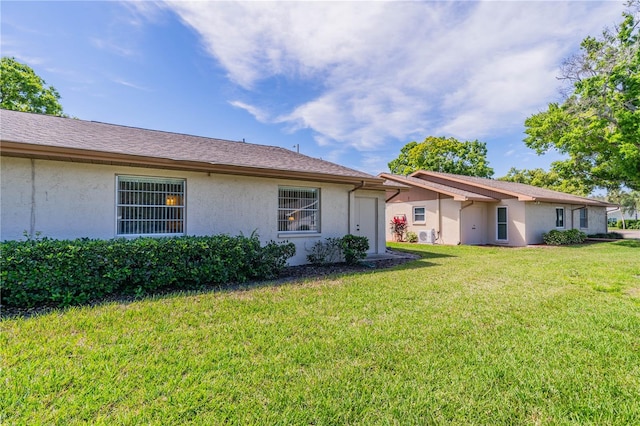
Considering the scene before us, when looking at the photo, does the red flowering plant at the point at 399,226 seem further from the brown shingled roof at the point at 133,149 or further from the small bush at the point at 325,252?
the small bush at the point at 325,252

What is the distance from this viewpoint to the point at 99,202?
6934 millimetres

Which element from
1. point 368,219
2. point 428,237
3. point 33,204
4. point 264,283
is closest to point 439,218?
point 428,237

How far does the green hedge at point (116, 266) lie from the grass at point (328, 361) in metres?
0.72

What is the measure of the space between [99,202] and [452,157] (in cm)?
3556

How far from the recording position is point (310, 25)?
29.5 ft

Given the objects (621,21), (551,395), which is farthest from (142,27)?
(621,21)

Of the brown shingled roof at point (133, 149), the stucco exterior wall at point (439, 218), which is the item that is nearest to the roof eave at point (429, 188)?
the stucco exterior wall at point (439, 218)

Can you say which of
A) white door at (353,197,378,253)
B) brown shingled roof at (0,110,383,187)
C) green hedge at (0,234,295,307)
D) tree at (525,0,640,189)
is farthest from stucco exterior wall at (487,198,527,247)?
green hedge at (0,234,295,307)

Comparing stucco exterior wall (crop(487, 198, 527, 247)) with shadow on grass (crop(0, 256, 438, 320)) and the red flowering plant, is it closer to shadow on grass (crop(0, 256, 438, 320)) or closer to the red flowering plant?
the red flowering plant

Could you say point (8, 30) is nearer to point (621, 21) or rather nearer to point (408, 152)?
point (621, 21)

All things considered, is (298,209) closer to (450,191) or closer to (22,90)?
(450,191)

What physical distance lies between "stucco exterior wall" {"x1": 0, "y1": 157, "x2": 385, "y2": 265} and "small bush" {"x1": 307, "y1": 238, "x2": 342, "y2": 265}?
26 cm

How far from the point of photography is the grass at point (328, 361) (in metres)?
2.49

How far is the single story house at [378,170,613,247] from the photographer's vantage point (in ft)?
54.1
